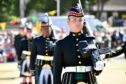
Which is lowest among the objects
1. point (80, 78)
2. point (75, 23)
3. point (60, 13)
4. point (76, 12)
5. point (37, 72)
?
point (60, 13)

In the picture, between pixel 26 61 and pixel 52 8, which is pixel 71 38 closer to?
pixel 26 61

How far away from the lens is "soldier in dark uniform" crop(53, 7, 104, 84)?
6.53m

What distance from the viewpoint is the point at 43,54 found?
10664 mm

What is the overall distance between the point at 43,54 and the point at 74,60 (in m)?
4.12

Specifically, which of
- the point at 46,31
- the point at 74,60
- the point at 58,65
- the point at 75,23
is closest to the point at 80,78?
the point at 74,60

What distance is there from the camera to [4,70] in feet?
74.2

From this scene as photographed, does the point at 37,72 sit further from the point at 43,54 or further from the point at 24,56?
the point at 24,56

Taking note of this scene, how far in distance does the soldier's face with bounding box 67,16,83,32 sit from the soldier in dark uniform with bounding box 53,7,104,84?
0.07 meters

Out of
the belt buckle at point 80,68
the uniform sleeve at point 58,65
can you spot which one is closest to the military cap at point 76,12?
the uniform sleeve at point 58,65

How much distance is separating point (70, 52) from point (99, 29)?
1307 inches

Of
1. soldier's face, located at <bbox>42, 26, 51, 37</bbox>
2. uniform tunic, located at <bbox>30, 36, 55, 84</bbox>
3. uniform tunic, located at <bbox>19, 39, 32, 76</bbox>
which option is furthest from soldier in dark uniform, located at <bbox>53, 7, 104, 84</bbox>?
uniform tunic, located at <bbox>19, 39, 32, 76</bbox>

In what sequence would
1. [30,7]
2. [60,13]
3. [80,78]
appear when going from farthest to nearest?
[30,7]
[60,13]
[80,78]

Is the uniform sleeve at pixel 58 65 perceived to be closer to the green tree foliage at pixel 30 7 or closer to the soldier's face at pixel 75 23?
the soldier's face at pixel 75 23

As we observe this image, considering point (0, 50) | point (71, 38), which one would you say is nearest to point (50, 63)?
point (71, 38)
